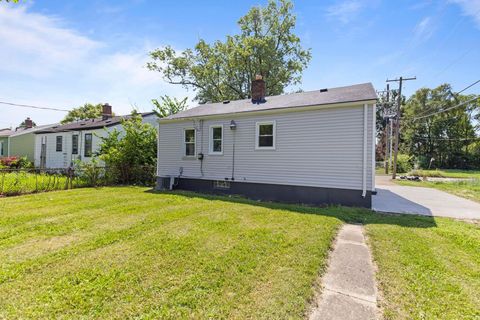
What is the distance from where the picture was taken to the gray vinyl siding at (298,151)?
7324mm

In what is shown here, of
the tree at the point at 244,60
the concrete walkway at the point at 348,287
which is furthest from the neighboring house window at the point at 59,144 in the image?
the concrete walkway at the point at 348,287

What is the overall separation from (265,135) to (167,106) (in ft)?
32.7

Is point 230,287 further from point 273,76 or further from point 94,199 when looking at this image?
point 273,76

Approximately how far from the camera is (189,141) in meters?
10.9

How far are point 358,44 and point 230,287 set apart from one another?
1294 centimetres

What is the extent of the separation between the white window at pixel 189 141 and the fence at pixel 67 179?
2872 millimetres

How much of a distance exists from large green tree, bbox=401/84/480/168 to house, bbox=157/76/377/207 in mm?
37185

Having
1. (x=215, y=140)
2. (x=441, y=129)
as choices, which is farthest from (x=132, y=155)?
(x=441, y=129)

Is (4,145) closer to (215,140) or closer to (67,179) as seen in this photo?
(67,179)

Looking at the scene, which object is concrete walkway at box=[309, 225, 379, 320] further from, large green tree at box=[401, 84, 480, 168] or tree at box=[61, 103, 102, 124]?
tree at box=[61, 103, 102, 124]

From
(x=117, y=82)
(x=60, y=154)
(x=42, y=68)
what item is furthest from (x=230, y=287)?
(x=60, y=154)

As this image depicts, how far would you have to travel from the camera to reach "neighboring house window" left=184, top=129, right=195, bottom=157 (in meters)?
10.8

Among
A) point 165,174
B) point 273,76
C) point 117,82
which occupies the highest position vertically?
point 273,76

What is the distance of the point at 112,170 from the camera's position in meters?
11.8
